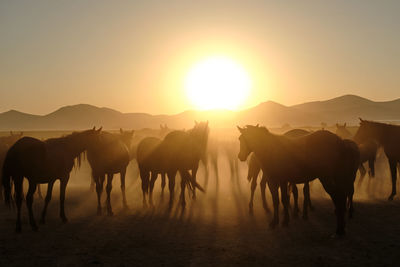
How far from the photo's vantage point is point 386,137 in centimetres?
1408

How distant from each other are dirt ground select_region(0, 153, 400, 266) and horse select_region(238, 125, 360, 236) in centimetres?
83

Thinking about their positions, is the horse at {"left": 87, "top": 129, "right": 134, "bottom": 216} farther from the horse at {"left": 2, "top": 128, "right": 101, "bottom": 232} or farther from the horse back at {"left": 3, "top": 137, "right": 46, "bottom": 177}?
the horse back at {"left": 3, "top": 137, "right": 46, "bottom": 177}

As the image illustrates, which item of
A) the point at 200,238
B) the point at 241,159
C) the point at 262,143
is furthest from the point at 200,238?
the point at 262,143

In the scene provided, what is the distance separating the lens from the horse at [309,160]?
9.23 meters

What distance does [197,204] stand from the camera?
44.8 ft

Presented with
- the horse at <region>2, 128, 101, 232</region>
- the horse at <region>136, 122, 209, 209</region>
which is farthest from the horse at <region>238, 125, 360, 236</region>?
the horse at <region>2, 128, 101, 232</region>

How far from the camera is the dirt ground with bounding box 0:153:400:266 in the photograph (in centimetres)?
762

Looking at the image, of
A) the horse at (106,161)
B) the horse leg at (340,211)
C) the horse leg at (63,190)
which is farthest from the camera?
the horse at (106,161)

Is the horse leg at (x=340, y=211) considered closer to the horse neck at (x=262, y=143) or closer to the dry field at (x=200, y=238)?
the dry field at (x=200, y=238)

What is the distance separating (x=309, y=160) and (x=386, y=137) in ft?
20.9

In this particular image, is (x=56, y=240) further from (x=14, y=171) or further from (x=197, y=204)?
(x=197, y=204)

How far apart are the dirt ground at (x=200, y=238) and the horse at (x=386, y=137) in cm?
174

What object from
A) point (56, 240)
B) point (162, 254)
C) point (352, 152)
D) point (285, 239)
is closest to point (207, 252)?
point (162, 254)

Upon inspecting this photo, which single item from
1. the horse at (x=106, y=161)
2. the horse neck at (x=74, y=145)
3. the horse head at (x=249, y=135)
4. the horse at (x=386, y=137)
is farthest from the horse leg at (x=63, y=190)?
the horse at (x=386, y=137)
